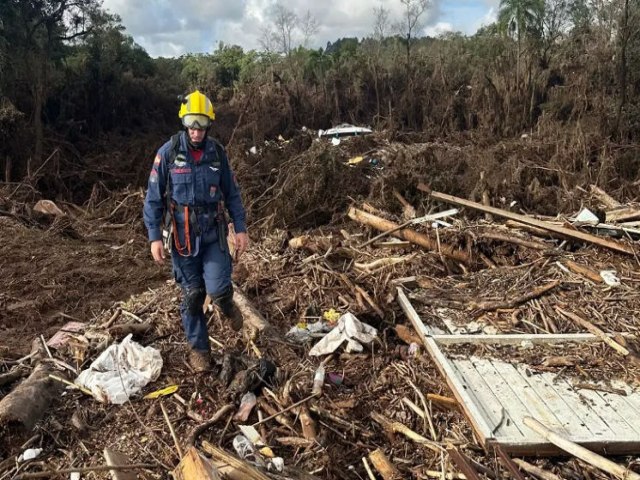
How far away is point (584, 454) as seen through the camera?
301cm

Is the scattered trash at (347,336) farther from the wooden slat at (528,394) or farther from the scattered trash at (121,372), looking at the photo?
the scattered trash at (121,372)

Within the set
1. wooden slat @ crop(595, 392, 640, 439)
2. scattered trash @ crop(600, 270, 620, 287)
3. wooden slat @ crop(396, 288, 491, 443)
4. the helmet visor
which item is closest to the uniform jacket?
the helmet visor

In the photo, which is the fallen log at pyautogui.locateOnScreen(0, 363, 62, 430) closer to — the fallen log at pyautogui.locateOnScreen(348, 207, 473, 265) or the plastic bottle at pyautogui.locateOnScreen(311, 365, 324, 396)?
the plastic bottle at pyautogui.locateOnScreen(311, 365, 324, 396)

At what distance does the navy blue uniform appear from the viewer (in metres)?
3.80

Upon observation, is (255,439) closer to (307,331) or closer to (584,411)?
(307,331)

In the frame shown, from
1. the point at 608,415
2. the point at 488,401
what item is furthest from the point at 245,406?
the point at 608,415

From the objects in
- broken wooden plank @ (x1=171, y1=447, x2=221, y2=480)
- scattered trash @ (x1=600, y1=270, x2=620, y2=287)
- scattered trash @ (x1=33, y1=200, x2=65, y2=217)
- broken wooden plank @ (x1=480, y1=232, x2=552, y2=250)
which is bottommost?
scattered trash @ (x1=600, y1=270, x2=620, y2=287)

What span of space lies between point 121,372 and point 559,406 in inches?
119

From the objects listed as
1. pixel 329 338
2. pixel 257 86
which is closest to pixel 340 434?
pixel 329 338

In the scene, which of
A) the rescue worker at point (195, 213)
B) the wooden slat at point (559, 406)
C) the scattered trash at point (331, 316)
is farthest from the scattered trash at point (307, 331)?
the wooden slat at point (559, 406)

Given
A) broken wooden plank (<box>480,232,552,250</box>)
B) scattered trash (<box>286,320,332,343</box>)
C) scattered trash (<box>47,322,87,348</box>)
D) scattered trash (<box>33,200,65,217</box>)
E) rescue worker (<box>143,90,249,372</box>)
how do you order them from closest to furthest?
rescue worker (<box>143,90,249,372</box>)
scattered trash (<box>286,320,332,343</box>)
scattered trash (<box>47,322,87,348</box>)
broken wooden plank (<box>480,232,552,250</box>)
scattered trash (<box>33,200,65,217</box>)

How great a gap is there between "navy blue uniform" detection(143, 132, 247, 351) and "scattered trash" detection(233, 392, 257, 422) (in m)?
0.62

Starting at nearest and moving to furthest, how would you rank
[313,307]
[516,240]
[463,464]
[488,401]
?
1. [463,464]
2. [488,401]
3. [313,307]
4. [516,240]

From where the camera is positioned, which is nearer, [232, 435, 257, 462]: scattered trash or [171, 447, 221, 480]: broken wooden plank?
[171, 447, 221, 480]: broken wooden plank
